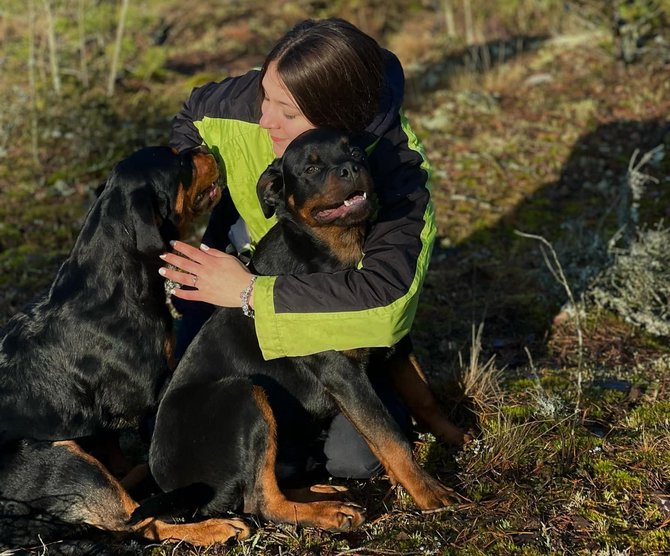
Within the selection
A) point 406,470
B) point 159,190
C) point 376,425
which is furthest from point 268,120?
point 406,470

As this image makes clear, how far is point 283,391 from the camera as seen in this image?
3785 mm

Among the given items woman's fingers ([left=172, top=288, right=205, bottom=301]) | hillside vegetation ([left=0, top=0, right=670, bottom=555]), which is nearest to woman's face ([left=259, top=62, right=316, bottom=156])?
woman's fingers ([left=172, top=288, right=205, bottom=301])

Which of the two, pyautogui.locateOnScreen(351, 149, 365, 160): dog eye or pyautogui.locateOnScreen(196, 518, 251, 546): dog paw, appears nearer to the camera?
pyautogui.locateOnScreen(196, 518, 251, 546): dog paw

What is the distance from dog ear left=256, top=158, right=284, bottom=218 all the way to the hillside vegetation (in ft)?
4.87

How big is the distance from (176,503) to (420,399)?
135 centimetres

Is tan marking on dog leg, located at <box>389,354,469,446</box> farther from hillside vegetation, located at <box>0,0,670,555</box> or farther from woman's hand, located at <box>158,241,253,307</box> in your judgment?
woman's hand, located at <box>158,241,253,307</box>

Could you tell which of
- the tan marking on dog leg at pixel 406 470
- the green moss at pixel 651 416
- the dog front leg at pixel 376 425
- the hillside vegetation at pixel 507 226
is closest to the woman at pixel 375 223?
the dog front leg at pixel 376 425

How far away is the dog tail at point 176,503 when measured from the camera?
3504mm

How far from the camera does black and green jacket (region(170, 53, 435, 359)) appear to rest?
3.56 meters

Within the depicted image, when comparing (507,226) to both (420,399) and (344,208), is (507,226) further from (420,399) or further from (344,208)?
(344,208)

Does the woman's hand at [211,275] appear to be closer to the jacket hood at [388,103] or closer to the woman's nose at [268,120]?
the woman's nose at [268,120]

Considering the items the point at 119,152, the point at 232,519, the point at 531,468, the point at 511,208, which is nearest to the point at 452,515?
the point at 531,468

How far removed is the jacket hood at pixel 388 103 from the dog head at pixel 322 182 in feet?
0.79

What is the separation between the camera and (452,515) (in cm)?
345
